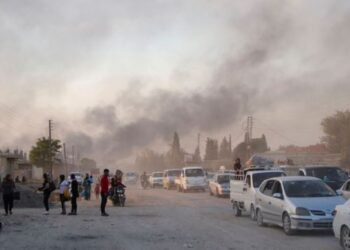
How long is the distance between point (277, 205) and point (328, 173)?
931 centimetres

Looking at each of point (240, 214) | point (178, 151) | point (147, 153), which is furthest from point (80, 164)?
point (240, 214)

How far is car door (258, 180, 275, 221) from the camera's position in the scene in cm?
1670

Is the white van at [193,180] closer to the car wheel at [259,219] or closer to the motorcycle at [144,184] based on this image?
the motorcycle at [144,184]

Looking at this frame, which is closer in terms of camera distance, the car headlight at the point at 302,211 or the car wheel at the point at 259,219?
the car headlight at the point at 302,211

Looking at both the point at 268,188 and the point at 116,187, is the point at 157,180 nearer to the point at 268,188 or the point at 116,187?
the point at 116,187

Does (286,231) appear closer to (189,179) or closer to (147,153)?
(189,179)

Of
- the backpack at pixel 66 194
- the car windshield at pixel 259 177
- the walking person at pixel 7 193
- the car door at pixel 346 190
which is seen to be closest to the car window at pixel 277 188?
the car door at pixel 346 190

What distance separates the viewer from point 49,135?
83812 mm

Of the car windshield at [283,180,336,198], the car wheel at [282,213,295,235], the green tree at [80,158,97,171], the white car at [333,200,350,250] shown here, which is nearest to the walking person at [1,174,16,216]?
the car windshield at [283,180,336,198]

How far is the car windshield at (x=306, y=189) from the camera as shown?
1585cm

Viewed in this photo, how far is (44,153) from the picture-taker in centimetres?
7881

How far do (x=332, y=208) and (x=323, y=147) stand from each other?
7653cm

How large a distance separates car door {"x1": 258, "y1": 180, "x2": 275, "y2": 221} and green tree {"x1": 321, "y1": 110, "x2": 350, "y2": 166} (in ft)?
216

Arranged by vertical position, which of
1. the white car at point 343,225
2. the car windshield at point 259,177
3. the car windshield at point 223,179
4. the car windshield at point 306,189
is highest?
the car windshield at point 223,179
